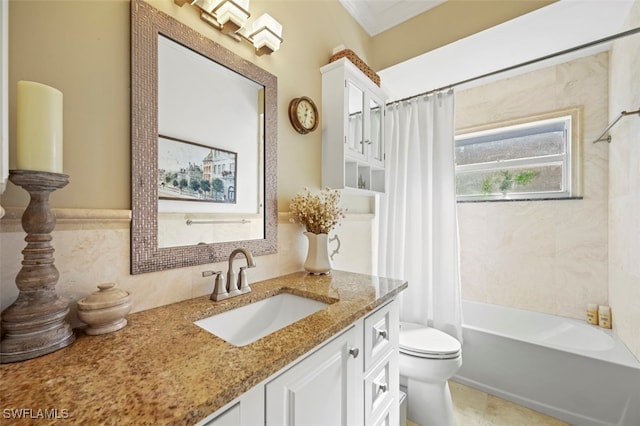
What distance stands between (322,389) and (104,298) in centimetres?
64

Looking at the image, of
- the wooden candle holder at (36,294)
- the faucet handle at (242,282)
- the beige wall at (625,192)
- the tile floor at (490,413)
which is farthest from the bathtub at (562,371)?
the wooden candle holder at (36,294)

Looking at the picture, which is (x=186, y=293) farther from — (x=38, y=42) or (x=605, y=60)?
(x=605, y=60)

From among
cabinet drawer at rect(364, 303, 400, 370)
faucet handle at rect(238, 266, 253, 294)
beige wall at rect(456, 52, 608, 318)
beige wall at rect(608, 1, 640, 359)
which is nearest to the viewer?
cabinet drawer at rect(364, 303, 400, 370)

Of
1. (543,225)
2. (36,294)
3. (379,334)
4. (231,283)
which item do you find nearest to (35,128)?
(36,294)

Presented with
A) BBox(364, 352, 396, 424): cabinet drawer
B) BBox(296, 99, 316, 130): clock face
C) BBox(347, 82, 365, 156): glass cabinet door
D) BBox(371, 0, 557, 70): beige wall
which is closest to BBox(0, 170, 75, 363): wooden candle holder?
BBox(364, 352, 396, 424): cabinet drawer

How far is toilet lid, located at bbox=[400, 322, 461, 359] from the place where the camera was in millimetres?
1500

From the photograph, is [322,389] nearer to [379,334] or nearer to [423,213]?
[379,334]

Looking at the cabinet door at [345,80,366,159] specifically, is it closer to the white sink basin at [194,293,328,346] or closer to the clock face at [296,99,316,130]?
the clock face at [296,99,316,130]

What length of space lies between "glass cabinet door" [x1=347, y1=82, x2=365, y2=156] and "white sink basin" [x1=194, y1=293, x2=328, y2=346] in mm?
982

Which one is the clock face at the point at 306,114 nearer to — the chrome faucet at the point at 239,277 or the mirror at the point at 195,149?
the mirror at the point at 195,149

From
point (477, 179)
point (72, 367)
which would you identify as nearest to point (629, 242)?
point (477, 179)

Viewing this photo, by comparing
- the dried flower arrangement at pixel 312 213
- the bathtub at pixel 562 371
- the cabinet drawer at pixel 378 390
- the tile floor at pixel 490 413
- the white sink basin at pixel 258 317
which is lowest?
the tile floor at pixel 490 413

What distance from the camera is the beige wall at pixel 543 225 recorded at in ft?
6.73

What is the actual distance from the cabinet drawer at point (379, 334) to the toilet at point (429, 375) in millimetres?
502
